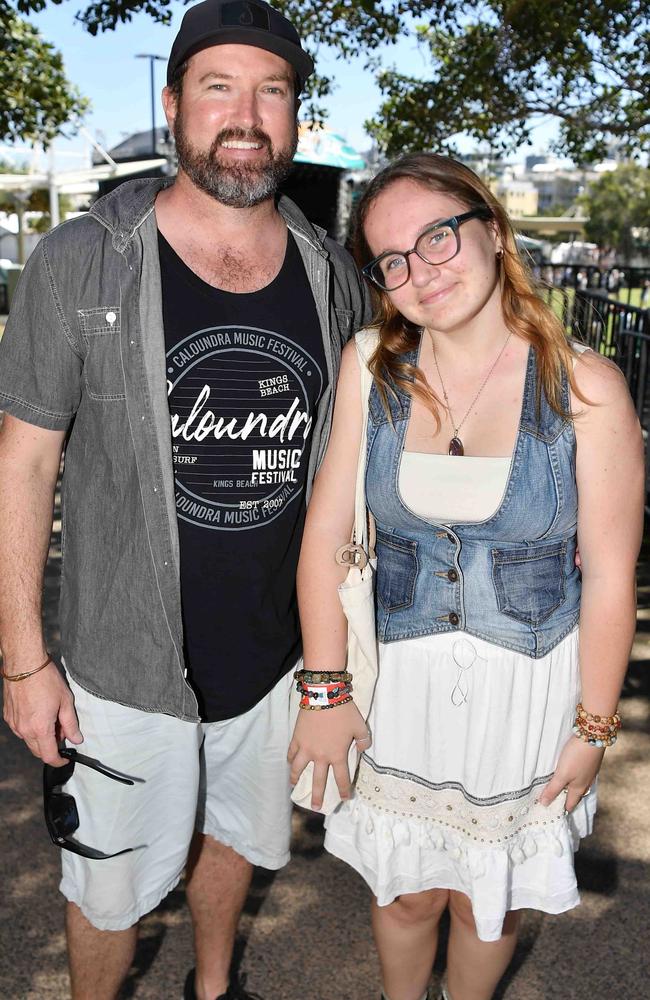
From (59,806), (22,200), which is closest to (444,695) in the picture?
(59,806)

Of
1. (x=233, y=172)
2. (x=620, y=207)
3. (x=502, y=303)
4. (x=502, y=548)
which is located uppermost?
(x=620, y=207)

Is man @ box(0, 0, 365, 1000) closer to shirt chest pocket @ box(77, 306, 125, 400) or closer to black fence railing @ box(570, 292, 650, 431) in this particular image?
shirt chest pocket @ box(77, 306, 125, 400)

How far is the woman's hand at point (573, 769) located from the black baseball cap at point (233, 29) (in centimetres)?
188

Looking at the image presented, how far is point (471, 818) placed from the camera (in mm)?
2344

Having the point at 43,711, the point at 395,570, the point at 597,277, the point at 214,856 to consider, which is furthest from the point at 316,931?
the point at 597,277

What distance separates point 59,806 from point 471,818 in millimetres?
1059

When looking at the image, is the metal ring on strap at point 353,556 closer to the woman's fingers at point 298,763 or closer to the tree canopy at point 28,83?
the woman's fingers at point 298,763

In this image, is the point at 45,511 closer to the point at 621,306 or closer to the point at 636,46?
the point at 621,306

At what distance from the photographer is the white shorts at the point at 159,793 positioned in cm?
249

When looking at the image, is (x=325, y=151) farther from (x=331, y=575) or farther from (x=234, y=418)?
(x=331, y=575)

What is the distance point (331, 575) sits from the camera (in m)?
2.38

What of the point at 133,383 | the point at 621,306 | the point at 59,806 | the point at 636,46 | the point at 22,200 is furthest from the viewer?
the point at 22,200

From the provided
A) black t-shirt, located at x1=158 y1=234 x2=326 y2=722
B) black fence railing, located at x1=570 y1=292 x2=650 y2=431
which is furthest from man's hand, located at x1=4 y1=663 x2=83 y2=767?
black fence railing, located at x1=570 y1=292 x2=650 y2=431

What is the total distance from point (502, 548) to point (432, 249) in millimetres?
716
